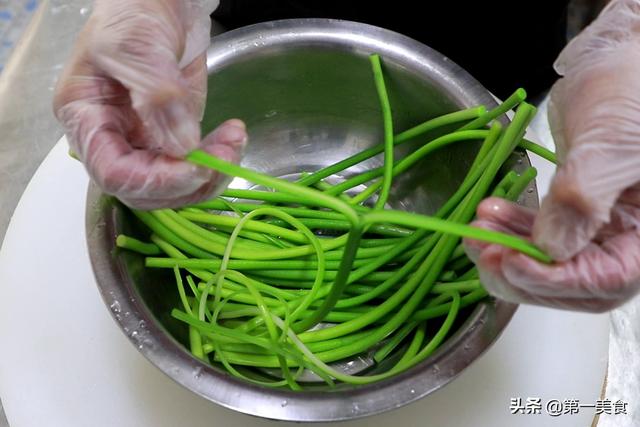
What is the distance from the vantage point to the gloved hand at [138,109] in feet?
1.71

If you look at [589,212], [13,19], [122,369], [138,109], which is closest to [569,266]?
[589,212]

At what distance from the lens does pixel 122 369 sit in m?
0.76

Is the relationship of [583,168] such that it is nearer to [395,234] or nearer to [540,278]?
[540,278]

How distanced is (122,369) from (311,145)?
45cm

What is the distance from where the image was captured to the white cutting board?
74 cm

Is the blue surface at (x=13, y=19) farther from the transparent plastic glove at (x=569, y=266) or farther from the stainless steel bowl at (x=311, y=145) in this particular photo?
the transparent plastic glove at (x=569, y=266)

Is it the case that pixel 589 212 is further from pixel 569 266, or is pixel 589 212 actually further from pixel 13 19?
pixel 13 19

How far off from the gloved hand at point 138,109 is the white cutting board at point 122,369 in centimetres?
29

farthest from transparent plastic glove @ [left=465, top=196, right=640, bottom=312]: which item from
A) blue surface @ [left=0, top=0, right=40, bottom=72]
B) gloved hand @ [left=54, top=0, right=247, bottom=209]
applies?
blue surface @ [left=0, top=0, right=40, bottom=72]

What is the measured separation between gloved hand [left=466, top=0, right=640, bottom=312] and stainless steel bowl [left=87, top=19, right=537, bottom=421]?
4.6 inches

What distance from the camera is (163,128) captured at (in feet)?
1.71

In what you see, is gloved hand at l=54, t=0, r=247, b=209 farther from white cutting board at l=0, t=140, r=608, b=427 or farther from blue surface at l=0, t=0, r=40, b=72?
blue surface at l=0, t=0, r=40, b=72

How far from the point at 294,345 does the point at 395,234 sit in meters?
0.21

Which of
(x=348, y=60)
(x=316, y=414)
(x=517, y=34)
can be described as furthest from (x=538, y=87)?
(x=316, y=414)
